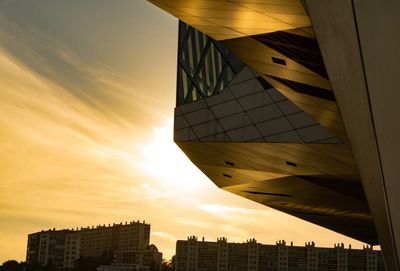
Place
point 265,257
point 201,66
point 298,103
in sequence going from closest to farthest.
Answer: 1. point 298,103
2. point 201,66
3. point 265,257

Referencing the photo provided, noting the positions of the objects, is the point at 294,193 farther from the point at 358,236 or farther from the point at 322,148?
the point at 358,236

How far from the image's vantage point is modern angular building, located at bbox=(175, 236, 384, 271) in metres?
154

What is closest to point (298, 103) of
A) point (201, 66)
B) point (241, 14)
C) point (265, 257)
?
point (241, 14)

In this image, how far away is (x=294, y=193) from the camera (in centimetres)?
4009

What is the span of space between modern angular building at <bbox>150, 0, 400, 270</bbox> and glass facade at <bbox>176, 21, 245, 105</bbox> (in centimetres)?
6

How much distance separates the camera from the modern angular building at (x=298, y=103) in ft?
27.1

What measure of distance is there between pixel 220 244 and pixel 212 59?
12984 cm

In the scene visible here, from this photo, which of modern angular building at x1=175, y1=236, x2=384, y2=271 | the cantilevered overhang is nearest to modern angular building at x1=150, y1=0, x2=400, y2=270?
the cantilevered overhang

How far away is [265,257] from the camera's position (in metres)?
157

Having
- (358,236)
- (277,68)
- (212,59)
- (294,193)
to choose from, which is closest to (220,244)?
(358,236)

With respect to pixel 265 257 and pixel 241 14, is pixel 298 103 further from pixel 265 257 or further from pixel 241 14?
pixel 265 257

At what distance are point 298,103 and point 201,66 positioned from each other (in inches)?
471

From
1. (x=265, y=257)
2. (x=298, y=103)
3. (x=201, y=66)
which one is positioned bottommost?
(x=265, y=257)

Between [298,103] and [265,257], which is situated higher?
[298,103]
